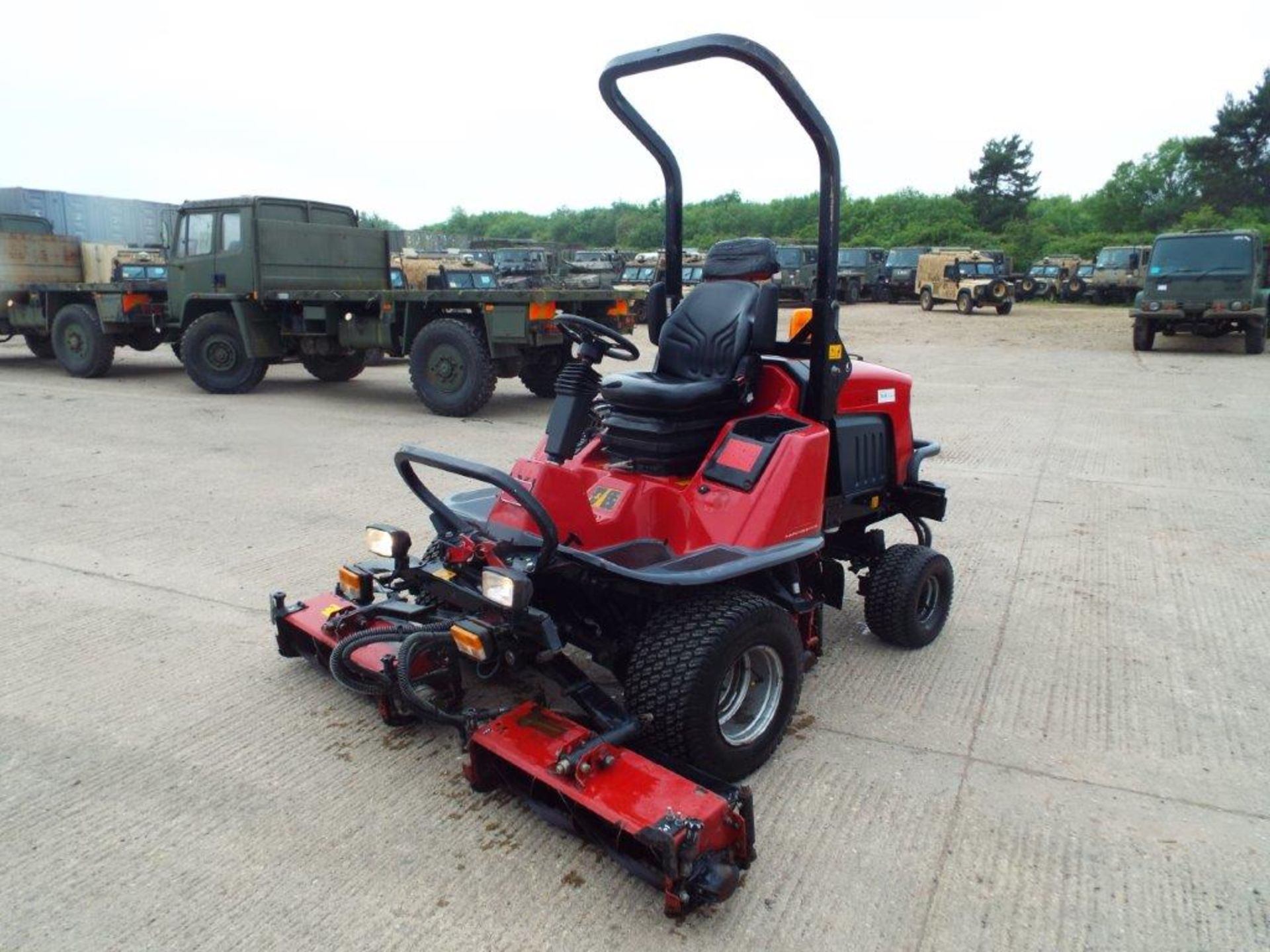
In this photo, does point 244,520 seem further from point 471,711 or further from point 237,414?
point 237,414

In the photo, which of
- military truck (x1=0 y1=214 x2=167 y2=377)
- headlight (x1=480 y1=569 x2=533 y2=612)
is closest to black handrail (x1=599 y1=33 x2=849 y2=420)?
headlight (x1=480 y1=569 x2=533 y2=612)

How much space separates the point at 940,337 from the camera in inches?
777

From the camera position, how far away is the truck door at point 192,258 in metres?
11.1

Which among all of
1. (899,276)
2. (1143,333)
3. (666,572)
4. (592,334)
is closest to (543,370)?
(592,334)

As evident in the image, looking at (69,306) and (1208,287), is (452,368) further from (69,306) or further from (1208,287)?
(1208,287)

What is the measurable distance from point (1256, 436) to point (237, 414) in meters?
9.97

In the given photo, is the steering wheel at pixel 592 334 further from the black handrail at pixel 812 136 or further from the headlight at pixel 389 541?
the headlight at pixel 389 541

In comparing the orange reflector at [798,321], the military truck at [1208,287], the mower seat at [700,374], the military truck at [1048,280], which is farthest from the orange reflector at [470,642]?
the military truck at [1048,280]

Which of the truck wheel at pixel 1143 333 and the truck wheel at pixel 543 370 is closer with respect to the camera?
the truck wheel at pixel 543 370

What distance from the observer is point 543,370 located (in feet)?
35.5

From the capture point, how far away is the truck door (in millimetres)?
11148

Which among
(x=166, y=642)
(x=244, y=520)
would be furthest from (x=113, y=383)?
(x=166, y=642)

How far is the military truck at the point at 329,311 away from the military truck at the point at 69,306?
0.49 m

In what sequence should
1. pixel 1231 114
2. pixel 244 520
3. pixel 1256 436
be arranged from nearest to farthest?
pixel 244 520, pixel 1256 436, pixel 1231 114
